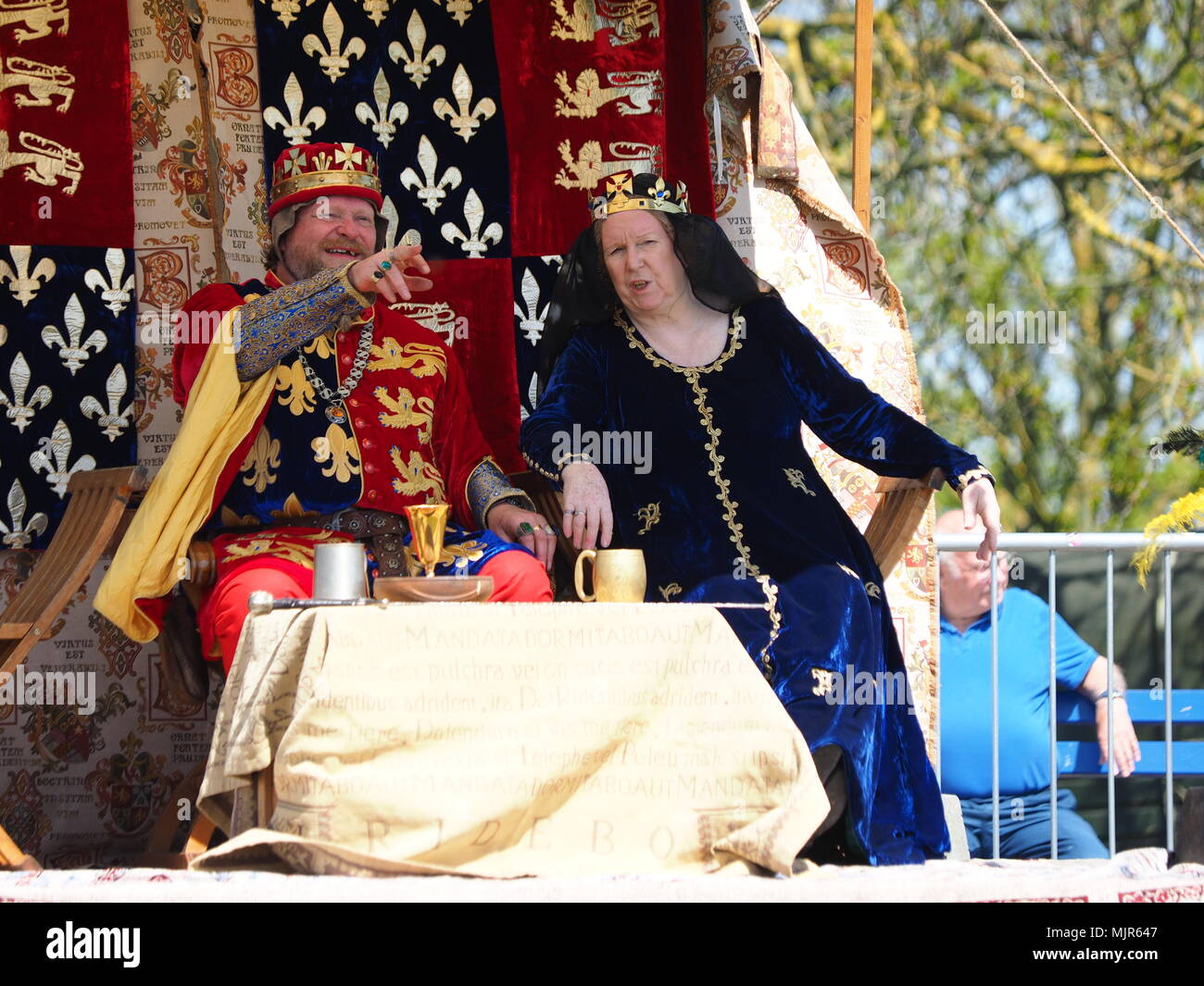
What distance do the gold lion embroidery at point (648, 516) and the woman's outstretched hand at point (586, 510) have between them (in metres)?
0.25

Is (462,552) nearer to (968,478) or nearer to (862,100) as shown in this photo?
(968,478)

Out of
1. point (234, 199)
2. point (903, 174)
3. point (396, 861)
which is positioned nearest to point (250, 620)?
point (396, 861)

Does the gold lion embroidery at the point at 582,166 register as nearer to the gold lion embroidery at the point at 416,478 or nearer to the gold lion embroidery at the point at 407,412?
the gold lion embroidery at the point at 407,412

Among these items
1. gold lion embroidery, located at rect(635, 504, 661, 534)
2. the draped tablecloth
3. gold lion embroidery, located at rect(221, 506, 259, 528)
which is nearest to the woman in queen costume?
gold lion embroidery, located at rect(635, 504, 661, 534)

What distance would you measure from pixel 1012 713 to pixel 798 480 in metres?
1.72

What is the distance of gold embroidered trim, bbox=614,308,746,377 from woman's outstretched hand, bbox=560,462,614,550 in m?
0.60

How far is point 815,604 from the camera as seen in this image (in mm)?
3883

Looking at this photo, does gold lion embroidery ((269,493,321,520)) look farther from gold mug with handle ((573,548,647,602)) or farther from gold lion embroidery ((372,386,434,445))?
gold mug with handle ((573,548,647,602))

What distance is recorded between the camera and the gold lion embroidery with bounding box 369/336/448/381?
176 inches

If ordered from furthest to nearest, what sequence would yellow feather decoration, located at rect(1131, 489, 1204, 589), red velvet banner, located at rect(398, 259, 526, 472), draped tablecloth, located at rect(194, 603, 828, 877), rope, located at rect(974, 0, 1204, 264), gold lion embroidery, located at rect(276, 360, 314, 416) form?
1. red velvet banner, located at rect(398, 259, 526, 472)
2. rope, located at rect(974, 0, 1204, 264)
3. yellow feather decoration, located at rect(1131, 489, 1204, 589)
4. gold lion embroidery, located at rect(276, 360, 314, 416)
5. draped tablecloth, located at rect(194, 603, 828, 877)

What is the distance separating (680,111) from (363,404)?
1589mm

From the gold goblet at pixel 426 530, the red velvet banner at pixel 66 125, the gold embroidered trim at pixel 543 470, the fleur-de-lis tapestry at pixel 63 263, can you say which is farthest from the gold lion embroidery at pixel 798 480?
the red velvet banner at pixel 66 125

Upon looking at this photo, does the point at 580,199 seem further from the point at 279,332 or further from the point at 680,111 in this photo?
the point at 279,332

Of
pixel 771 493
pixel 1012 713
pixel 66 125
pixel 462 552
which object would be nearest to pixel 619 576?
pixel 462 552
